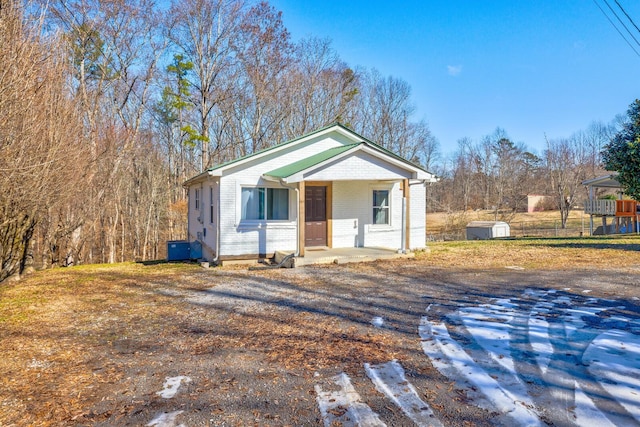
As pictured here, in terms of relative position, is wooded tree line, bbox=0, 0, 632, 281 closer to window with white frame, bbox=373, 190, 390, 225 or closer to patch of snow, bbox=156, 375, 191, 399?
patch of snow, bbox=156, 375, 191, 399

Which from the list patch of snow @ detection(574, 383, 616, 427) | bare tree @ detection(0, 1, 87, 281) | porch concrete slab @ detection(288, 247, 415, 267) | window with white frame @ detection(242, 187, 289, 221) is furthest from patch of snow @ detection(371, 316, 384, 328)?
window with white frame @ detection(242, 187, 289, 221)

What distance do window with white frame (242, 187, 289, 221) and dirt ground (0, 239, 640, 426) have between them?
7.48ft

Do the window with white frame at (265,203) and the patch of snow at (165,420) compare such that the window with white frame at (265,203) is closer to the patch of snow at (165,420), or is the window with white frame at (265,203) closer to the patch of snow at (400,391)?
the patch of snow at (400,391)

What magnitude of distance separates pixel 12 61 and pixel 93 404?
Result: 5219mm

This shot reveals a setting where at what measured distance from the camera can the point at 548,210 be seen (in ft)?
159

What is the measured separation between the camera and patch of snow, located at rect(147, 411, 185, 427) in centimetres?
321

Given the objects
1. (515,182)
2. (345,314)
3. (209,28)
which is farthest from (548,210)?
(345,314)

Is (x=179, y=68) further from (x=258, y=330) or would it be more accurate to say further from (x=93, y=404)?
(x=93, y=404)

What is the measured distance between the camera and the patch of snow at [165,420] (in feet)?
10.5

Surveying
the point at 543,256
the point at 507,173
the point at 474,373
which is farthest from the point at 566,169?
the point at 474,373

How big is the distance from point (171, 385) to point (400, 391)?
7.13 ft

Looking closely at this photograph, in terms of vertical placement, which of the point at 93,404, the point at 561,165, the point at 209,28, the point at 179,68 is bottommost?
the point at 93,404

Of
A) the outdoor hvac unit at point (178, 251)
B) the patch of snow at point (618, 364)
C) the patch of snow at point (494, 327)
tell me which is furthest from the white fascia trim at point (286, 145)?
the patch of snow at point (618, 364)

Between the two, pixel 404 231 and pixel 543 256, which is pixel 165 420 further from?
pixel 543 256
